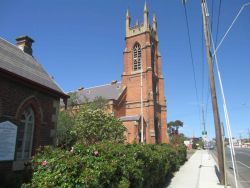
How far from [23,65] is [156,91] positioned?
3795 cm

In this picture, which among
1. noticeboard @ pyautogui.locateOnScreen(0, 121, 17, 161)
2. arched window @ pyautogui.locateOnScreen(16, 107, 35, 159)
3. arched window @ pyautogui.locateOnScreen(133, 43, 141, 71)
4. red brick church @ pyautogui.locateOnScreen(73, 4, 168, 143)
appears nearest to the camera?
noticeboard @ pyautogui.locateOnScreen(0, 121, 17, 161)

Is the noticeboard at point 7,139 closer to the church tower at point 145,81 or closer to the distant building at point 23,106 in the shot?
the distant building at point 23,106

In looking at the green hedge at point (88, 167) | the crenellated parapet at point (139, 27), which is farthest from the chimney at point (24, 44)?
the crenellated parapet at point (139, 27)

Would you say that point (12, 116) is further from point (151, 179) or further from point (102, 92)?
point (102, 92)

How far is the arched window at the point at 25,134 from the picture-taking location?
34.0 feet

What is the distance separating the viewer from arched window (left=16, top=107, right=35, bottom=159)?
1037 centimetres

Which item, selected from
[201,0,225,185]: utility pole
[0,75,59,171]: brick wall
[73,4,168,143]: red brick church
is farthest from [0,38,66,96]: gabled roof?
[73,4,168,143]: red brick church

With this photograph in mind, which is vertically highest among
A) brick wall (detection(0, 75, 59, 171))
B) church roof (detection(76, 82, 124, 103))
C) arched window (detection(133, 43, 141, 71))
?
arched window (detection(133, 43, 141, 71))

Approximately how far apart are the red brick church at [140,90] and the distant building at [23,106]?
29.8 m

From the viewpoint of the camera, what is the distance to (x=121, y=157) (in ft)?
24.6

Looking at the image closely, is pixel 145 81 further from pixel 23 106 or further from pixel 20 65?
pixel 23 106

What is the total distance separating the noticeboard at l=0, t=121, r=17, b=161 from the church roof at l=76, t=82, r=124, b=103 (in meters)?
36.5

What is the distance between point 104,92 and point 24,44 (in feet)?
119

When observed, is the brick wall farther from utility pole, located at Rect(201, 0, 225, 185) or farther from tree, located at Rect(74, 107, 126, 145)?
tree, located at Rect(74, 107, 126, 145)
